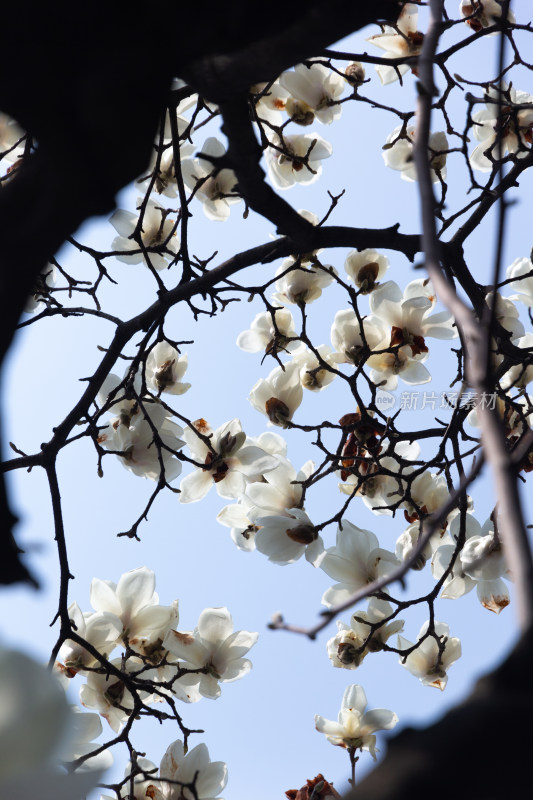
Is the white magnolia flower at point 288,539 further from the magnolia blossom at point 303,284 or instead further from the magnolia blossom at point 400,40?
the magnolia blossom at point 400,40

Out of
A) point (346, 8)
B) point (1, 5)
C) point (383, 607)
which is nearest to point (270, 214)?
point (346, 8)

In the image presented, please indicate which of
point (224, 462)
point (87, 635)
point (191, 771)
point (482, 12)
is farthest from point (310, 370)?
point (482, 12)

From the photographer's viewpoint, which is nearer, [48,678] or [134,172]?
[48,678]

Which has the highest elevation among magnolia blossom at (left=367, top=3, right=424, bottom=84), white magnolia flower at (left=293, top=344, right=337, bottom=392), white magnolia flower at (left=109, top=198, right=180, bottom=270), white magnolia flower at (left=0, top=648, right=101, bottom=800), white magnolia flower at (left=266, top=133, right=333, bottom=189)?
magnolia blossom at (left=367, top=3, right=424, bottom=84)

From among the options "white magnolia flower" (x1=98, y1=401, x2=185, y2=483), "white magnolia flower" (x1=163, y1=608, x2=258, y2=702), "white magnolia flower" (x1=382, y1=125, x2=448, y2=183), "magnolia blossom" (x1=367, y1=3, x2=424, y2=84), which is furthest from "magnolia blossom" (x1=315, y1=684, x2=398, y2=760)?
"magnolia blossom" (x1=367, y1=3, x2=424, y2=84)

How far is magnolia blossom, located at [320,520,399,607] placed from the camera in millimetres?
1438

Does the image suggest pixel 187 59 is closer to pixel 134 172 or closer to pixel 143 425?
pixel 134 172

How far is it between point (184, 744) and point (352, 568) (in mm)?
475

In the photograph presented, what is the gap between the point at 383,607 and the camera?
5.11 feet

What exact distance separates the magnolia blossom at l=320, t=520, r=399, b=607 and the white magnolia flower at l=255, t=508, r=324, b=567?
4cm

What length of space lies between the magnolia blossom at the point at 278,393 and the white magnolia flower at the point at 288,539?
11.6 inches

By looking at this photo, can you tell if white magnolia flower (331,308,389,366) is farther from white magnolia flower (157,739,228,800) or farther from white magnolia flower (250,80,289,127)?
white magnolia flower (157,739,228,800)

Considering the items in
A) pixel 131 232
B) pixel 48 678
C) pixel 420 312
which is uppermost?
pixel 131 232

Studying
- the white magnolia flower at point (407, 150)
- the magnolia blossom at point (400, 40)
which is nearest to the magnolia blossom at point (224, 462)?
the white magnolia flower at point (407, 150)
